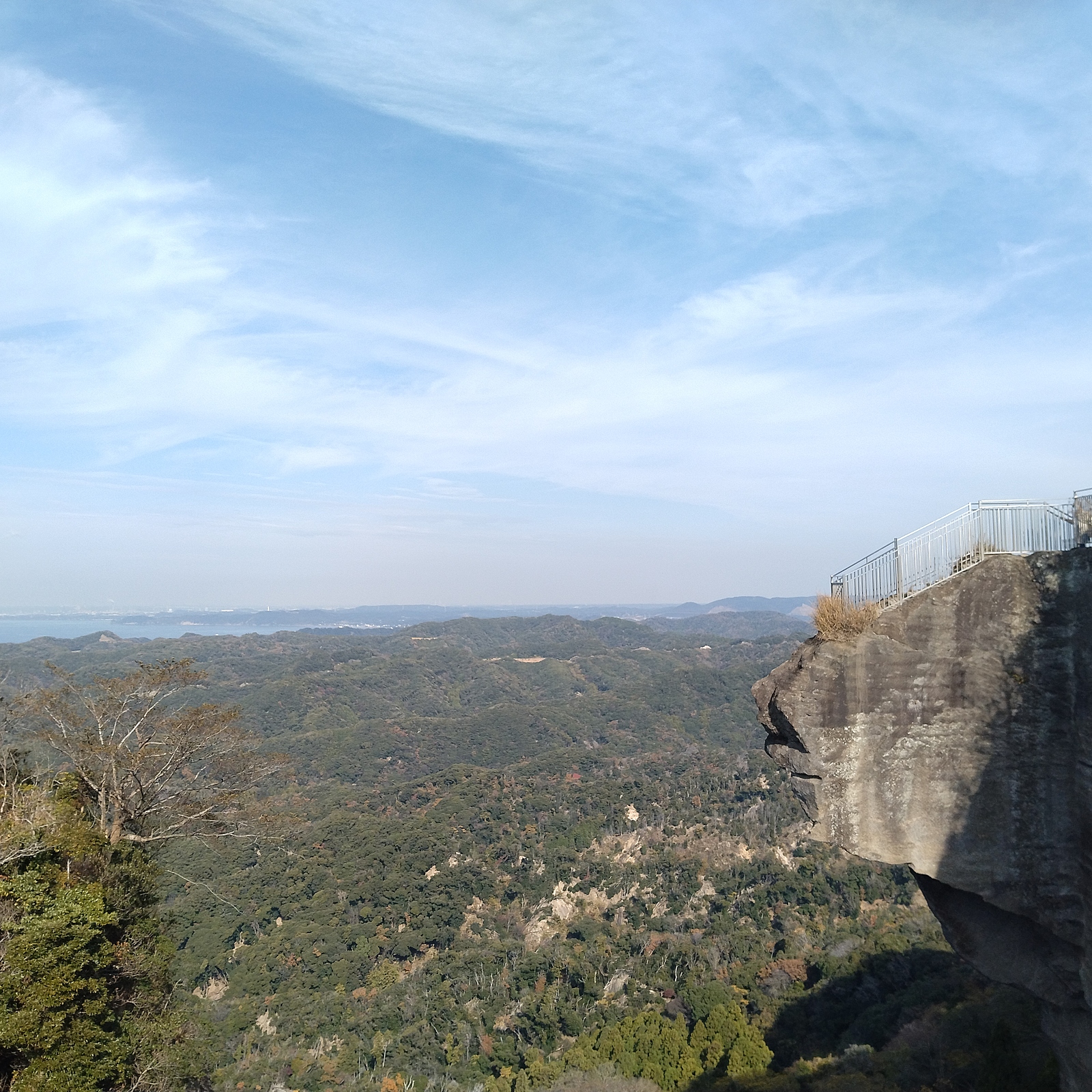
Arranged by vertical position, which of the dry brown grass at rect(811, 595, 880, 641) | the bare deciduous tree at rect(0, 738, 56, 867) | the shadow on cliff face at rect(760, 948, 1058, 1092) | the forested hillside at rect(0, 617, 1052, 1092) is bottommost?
the forested hillside at rect(0, 617, 1052, 1092)

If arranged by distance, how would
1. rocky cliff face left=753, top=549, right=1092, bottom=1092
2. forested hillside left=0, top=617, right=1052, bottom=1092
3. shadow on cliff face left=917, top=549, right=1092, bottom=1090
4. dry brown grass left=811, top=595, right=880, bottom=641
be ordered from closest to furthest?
shadow on cliff face left=917, top=549, right=1092, bottom=1090, rocky cliff face left=753, top=549, right=1092, bottom=1092, dry brown grass left=811, top=595, right=880, bottom=641, forested hillside left=0, top=617, right=1052, bottom=1092

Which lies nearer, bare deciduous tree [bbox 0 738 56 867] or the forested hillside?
bare deciduous tree [bbox 0 738 56 867]

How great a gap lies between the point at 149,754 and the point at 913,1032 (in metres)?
24.1

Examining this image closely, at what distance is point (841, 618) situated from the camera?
10.9m

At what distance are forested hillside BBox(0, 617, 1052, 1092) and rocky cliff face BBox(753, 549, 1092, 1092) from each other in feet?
13.5

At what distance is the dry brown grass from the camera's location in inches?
423

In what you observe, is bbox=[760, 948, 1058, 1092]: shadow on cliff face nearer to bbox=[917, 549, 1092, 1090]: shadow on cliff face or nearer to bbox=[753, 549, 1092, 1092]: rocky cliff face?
bbox=[753, 549, 1092, 1092]: rocky cliff face

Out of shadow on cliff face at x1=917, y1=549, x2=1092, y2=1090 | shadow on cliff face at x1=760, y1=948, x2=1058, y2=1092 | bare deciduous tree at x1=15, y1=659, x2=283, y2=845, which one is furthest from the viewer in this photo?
bare deciduous tree at x1=15, y1=659, x2=283, y2=845

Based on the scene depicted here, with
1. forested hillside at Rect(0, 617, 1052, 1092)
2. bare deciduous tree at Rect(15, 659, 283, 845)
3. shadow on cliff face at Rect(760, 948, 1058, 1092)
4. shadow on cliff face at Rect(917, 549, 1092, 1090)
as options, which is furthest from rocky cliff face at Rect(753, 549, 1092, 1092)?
bare deciduous tree at Rect(15, 659, 283, 845)

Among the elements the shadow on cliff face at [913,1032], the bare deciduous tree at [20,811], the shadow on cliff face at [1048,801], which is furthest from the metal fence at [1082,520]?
the bare deciduous tree at [20,811]

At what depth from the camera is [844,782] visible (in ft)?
34.6

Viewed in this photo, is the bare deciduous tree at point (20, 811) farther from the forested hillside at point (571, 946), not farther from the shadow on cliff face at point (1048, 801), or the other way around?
the shadow on cliff face at point (1048, 801)

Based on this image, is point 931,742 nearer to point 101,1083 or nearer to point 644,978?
point 101,1083

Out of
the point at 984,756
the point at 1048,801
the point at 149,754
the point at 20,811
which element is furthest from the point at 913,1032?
the point at 20,811
